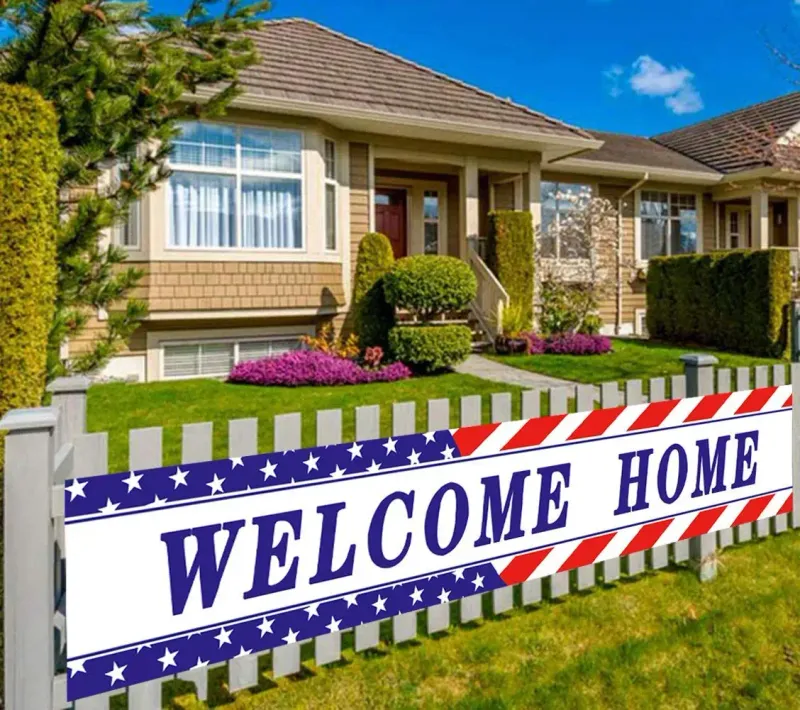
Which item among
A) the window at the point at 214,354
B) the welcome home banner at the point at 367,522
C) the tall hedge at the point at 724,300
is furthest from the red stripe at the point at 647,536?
the tall hedge at the point at 724,300


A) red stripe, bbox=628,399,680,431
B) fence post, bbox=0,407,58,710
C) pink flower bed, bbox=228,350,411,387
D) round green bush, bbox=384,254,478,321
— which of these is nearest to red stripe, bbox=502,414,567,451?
red stripe, bbox=628,399,680,431

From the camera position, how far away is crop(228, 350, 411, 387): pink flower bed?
9859 mm

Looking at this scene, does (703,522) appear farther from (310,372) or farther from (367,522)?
(310,372)

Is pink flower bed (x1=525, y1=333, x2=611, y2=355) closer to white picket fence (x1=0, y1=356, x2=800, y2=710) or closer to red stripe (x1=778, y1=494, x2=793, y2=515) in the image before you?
red stripe (x1=778, y1=494, x2=793, y2=515)

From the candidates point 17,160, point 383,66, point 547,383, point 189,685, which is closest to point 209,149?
point 383,66

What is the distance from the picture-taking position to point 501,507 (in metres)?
2.95

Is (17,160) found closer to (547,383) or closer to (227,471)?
(227,471)

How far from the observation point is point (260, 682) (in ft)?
9.11

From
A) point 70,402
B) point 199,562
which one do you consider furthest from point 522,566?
point 70,402

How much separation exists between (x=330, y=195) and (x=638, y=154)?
11610 mm

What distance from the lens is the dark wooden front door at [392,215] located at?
611 inches

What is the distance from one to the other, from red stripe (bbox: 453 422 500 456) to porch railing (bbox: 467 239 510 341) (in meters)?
9.71

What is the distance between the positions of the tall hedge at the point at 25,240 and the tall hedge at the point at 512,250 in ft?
33.4

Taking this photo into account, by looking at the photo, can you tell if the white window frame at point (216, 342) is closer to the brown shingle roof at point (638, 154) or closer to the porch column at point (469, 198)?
the porch column at point (469, 198)
